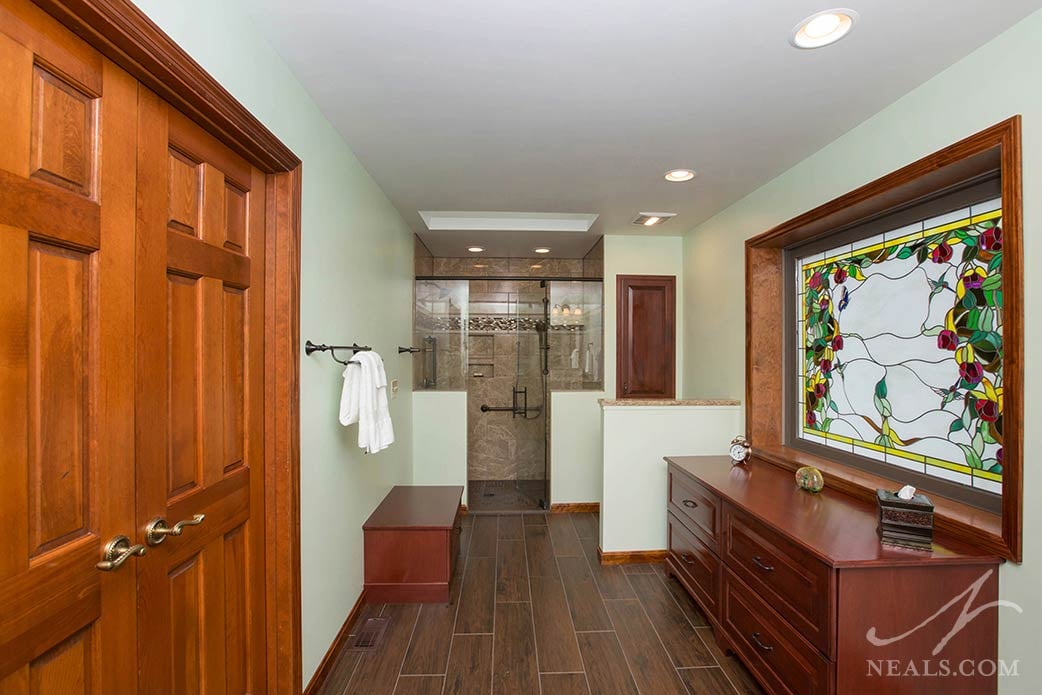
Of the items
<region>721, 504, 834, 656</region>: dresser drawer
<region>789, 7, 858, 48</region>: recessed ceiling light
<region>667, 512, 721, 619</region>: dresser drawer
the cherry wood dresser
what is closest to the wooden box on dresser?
<region>721, 504, 834, 656</region>: dresser drawer

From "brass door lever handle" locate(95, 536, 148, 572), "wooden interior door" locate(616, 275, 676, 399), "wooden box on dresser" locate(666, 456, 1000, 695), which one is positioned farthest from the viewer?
"wooden interior door" locate(616, 275, 676, 399)

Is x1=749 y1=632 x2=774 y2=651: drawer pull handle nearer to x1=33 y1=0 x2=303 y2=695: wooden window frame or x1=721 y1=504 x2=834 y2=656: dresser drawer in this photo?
x1=721 y1=504 x2=834 y2=656: dresser drawer

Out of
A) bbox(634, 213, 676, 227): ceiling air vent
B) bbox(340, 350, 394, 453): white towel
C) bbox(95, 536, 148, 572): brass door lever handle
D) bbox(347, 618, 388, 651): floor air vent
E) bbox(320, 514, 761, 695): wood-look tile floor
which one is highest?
bbox(634, 213, 676, 227): ceiling air vent

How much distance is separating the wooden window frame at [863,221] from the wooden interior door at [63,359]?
7.94 feet

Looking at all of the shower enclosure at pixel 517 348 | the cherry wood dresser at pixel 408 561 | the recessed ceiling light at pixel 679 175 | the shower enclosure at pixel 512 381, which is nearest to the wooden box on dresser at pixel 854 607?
the cherry wood dresser at pixel 408 561

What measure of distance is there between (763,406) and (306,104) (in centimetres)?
290

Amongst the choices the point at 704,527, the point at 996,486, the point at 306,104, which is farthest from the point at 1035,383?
the point at 306,104

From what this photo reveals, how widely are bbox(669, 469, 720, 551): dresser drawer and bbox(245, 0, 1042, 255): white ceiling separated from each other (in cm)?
175

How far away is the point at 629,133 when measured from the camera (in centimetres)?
226

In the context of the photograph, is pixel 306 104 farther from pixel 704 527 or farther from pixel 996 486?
pixel 996 486

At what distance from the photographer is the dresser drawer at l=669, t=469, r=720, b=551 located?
248cm

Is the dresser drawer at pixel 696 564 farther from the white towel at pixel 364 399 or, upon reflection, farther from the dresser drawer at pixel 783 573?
the white towel at pixel 364 399

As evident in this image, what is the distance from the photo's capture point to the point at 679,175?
2.79 m

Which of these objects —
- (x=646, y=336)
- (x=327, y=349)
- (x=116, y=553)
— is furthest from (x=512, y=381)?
(x=116, y=553)
